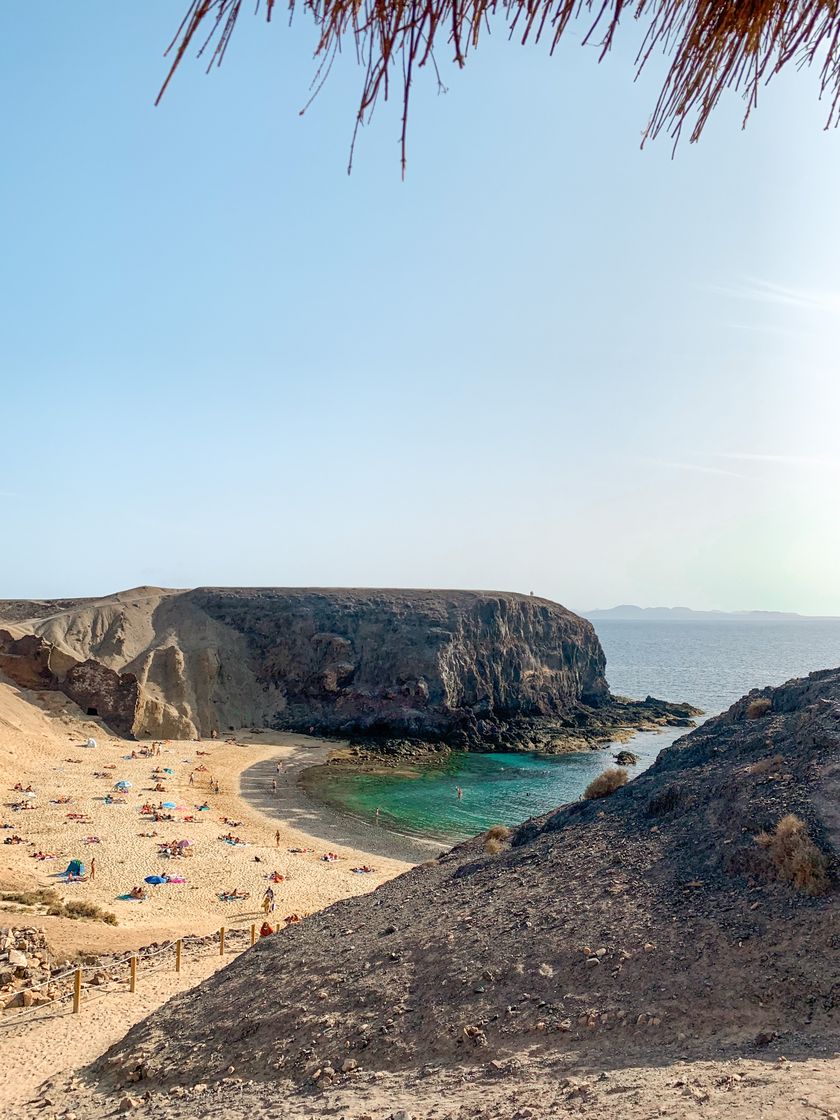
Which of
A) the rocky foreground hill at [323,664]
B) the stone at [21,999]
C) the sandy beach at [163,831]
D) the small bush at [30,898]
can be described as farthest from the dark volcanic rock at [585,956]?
the rocky foreground hill at [323,664]

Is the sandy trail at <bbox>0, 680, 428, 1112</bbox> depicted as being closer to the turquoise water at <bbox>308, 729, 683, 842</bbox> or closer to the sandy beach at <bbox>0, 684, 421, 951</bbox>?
the sandy beach at <bbox>0, 684, 421, 951</bbox>

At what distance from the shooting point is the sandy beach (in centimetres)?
2188

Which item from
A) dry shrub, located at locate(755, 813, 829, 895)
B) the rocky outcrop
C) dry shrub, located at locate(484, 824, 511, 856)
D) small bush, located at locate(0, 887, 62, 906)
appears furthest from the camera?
the rocky outcrop

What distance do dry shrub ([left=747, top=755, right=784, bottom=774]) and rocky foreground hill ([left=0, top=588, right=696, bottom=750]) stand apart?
41533mm

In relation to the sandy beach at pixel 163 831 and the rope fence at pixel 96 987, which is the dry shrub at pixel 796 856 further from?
the sandy beach at pixel 163 831

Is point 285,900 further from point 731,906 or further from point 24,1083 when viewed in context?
point 731,906

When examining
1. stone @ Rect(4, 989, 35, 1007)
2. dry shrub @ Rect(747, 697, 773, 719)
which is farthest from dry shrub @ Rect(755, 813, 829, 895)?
stone @ Rect(4, 989, 35, 1007)

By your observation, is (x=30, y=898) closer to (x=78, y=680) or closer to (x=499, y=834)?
(x=499, y=834)

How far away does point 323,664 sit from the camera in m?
58.6

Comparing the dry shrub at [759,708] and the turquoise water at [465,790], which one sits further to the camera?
the turquoise water at [465,790]

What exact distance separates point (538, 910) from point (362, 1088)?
3702 mm

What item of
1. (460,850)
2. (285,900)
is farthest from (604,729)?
(460,850)

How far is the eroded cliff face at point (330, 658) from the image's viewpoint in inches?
2087

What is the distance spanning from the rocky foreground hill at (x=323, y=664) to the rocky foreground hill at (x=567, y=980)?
40.1 metres
